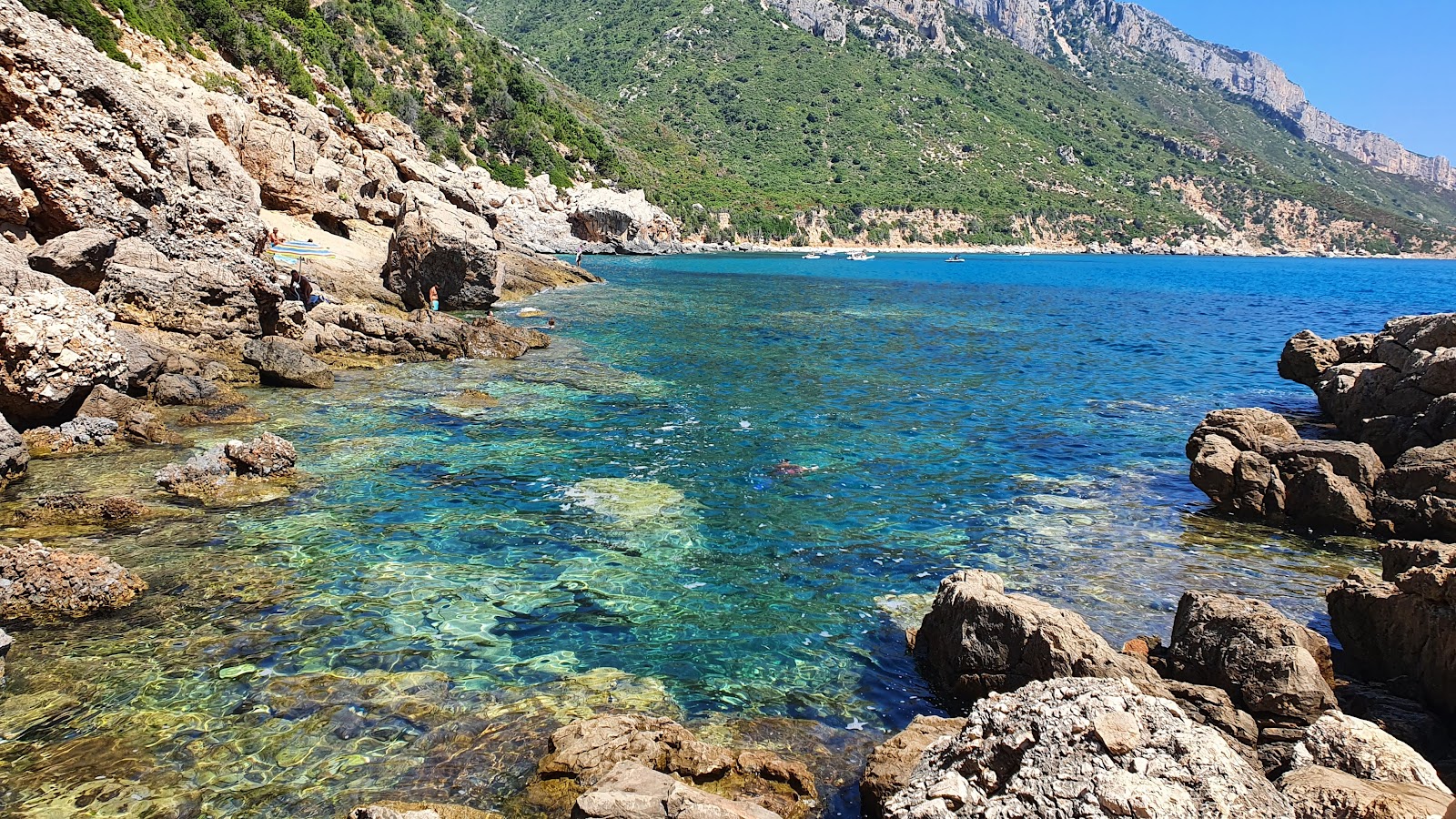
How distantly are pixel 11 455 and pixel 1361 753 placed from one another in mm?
16260

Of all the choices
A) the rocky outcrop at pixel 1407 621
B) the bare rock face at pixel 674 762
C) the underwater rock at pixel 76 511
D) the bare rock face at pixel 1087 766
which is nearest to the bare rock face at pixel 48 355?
the underwater rock at pixel 76 511

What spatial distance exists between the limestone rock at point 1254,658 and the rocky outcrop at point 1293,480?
6.29 m

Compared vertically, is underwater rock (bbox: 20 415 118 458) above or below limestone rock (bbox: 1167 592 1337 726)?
Answer: below

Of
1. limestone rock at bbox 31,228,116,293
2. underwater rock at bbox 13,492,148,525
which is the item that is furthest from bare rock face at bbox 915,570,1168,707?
limestone rock at bbox 31,228,116,293

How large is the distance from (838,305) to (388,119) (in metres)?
39.8

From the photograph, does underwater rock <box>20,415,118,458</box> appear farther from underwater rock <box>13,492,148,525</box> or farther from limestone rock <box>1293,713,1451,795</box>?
limestone rock <box>1293,713,1451,795</box>

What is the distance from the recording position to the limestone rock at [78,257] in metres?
16.8

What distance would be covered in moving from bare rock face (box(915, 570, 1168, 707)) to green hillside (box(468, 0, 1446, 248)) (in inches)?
5312

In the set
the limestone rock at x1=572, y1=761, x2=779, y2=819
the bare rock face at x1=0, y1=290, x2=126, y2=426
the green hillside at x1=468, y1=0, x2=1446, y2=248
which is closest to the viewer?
the limestone rock at x1=572, y1=761, x2=779, y2=819

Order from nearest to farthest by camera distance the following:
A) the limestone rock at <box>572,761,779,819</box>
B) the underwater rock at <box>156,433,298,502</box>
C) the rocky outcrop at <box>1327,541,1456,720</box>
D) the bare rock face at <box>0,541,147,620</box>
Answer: the limestone rock at <box>572,761,779,819</box>, the rocky outcrop at <box>1327,541,1456,720</box>, the bare rock face at <box>0,541,147,620</box>, the underwater rock at <box>156,433,298,502</box>

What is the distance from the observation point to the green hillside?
15638 cm

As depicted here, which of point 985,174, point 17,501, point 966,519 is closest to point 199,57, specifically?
point 17,501

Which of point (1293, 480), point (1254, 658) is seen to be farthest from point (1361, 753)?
point (1293, 480)

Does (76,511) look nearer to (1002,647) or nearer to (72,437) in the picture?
(72,437)
